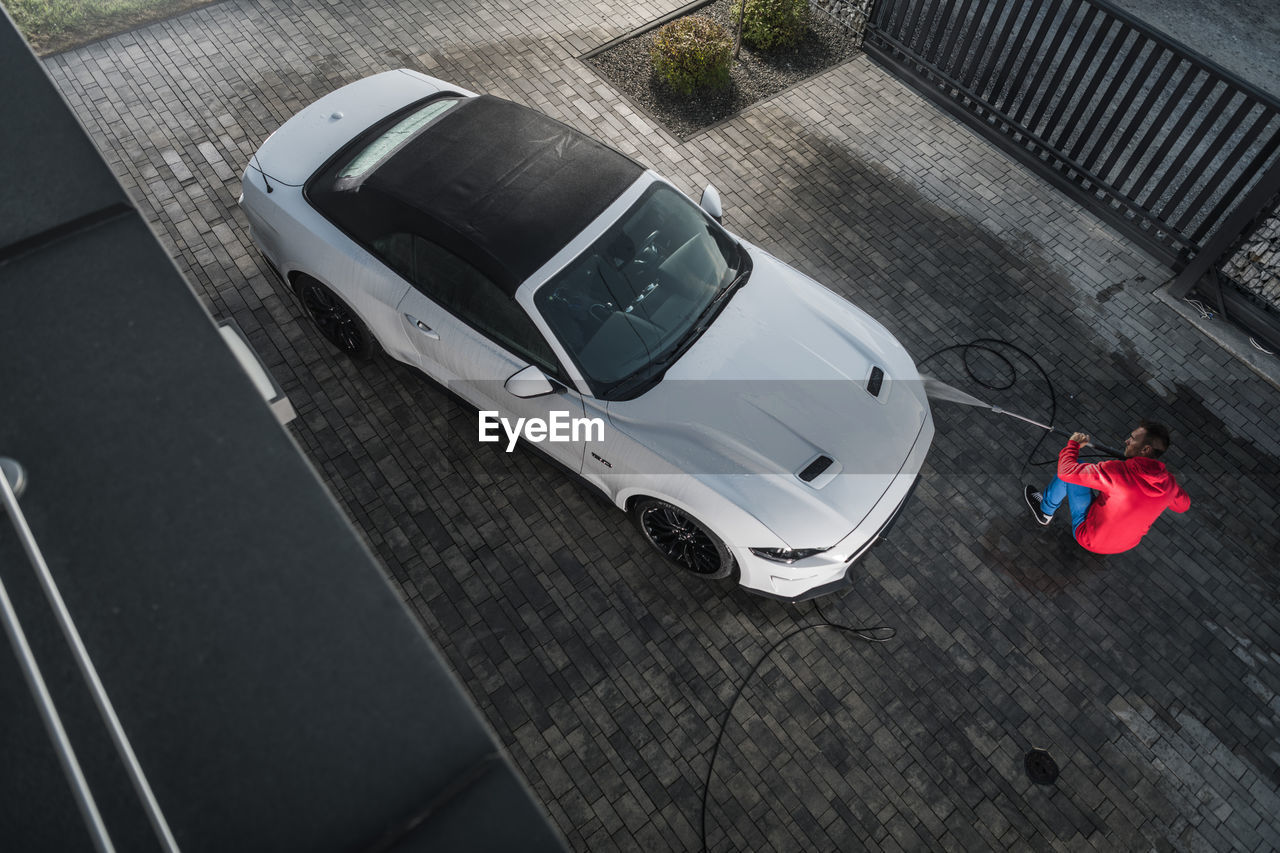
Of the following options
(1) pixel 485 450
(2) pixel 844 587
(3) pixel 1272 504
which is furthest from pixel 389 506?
(3) pixel 1272 504

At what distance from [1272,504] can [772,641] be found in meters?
4.16

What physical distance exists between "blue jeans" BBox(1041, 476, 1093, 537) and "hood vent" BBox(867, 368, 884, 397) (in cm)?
153

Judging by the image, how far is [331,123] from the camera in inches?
232

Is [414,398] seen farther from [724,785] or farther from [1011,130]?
[1011,130]

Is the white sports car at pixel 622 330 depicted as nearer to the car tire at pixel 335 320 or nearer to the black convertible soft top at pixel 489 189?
the black convertible soft top at pixel 489 189

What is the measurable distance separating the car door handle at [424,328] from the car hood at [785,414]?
4.42 feet

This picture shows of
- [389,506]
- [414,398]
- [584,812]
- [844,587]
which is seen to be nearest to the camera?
[584,812]

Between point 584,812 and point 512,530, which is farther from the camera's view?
point 512,530

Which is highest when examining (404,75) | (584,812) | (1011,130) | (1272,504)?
(404,75)

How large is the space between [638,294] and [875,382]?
5.42ft

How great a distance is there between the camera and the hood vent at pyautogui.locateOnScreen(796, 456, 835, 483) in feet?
15.5

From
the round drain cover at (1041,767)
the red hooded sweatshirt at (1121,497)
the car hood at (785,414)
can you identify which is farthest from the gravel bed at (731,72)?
the round drain cover at (1041,767)

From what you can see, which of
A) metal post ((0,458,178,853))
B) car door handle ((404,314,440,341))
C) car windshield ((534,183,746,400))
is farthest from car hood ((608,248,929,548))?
metal post ((0,458,178,853))

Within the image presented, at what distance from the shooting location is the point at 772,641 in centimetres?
538
